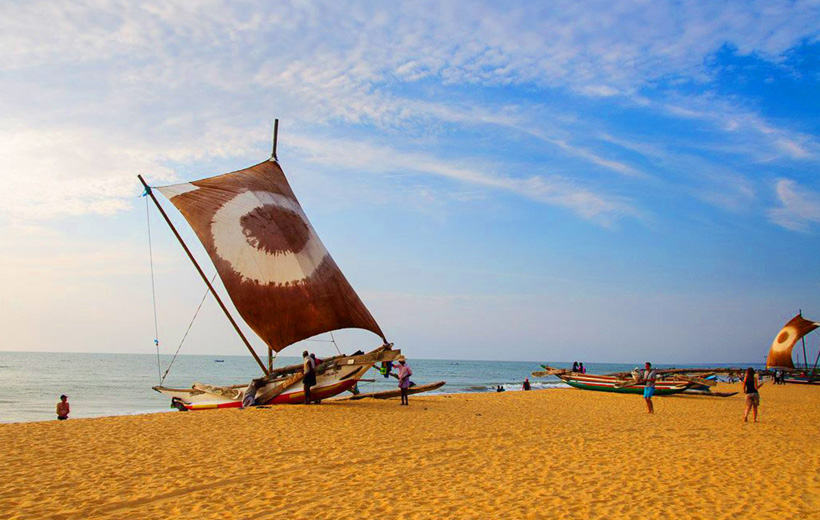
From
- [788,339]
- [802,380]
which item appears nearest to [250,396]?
[802,380]

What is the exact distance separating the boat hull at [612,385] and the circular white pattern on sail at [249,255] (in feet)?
59.3

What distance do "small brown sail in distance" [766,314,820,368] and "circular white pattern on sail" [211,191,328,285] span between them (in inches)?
2136

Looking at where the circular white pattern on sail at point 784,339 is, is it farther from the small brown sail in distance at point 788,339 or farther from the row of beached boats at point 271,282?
the row of beached boats at point 271,282

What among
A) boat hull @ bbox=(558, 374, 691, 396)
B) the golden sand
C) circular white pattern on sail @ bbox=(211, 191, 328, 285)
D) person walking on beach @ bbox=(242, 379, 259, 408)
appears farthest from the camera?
boat hull @ bbox=(558, 374, 691, 396)

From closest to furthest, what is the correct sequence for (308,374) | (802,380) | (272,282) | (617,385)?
1. (308,374)
2. (272,282)
3. (617,385)
4. (802,380)

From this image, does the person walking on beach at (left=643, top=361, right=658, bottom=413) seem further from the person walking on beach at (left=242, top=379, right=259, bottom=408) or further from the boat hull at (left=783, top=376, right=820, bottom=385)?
the boat hull at (left=783, top=376, right=820, bottom=385)

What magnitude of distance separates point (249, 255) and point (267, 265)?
0.70 metres

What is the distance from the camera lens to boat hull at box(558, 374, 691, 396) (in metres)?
27.4

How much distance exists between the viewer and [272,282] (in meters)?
18.5

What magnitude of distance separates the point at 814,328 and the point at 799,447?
5144cm

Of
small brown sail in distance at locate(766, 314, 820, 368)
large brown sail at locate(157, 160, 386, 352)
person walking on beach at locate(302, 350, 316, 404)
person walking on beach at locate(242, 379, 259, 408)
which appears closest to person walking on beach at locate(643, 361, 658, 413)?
large brown sail at locate(157, 160, 386, 352)

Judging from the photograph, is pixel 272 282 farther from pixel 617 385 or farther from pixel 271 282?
pixel 617 385

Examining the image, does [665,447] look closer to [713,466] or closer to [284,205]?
[713,466]

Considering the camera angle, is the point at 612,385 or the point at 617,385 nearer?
the point at 617,385
